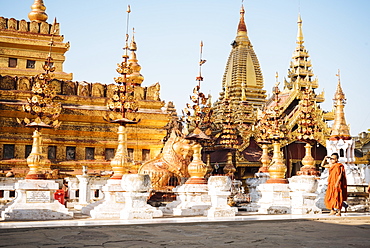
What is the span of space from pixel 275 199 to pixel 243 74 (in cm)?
2760

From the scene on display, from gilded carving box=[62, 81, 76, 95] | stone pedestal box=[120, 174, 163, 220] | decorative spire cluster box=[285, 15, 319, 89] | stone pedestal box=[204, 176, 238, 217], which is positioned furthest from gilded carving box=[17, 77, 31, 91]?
decorative spire cluster box=[285, 15, 319, 89]

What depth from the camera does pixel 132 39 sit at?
30.3 m

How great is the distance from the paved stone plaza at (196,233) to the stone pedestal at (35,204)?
5.24ft

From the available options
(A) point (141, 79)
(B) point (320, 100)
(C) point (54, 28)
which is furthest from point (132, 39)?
(B) point (320, 100)

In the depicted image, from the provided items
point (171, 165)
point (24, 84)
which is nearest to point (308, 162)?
point (171, 165)

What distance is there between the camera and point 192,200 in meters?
12.8

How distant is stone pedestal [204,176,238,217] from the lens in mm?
11102

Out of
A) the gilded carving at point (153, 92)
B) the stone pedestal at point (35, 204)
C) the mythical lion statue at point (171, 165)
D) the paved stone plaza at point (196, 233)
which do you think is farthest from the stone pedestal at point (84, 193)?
the gilded carving at point (153, 92)

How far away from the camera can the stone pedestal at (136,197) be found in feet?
34.4

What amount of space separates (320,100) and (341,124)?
1240 cm

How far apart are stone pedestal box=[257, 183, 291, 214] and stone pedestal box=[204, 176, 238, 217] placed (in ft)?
7.39

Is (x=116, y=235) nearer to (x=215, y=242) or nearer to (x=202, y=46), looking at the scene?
(x=215, y=242)

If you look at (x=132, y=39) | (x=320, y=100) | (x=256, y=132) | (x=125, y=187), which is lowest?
(x=125, y=187)

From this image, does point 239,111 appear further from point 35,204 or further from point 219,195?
point 35,204
